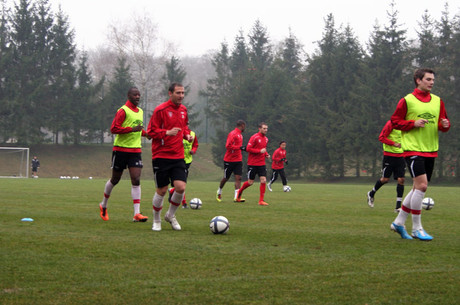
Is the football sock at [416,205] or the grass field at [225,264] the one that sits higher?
the football sock at [416,205]

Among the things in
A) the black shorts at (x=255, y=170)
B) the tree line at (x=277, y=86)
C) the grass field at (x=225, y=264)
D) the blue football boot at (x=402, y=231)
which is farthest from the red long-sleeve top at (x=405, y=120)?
the tree line at (x=277, y=86)

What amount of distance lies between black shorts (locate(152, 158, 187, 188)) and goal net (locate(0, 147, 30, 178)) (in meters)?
41.8

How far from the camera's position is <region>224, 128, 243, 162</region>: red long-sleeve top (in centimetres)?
1655

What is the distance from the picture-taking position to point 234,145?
658 inches

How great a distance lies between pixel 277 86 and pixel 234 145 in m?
35.8

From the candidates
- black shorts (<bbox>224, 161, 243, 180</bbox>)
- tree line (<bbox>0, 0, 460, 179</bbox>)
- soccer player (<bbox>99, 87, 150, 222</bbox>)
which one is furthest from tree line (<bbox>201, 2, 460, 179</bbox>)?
soccer player (<bbox>99, 87, 150, 222</bbox>)

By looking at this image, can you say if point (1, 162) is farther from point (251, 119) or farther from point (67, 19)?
point (251, 119)

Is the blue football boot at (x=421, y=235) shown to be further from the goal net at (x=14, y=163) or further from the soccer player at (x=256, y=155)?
the goal net at (x=14, y=163)

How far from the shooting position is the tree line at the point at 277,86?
4547cm

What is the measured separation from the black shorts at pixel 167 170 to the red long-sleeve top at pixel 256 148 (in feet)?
24.8

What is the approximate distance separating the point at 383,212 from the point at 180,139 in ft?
20.0

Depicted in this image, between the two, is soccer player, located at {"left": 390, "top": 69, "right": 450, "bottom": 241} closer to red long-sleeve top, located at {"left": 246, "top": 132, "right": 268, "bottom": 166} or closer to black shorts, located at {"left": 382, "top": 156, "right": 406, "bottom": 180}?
black shorts, located at {"left": 382, "top": 156, "right": 406, "bottom": 180}

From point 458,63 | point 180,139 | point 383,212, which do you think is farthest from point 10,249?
point 458,63

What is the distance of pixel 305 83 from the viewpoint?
175 ft
